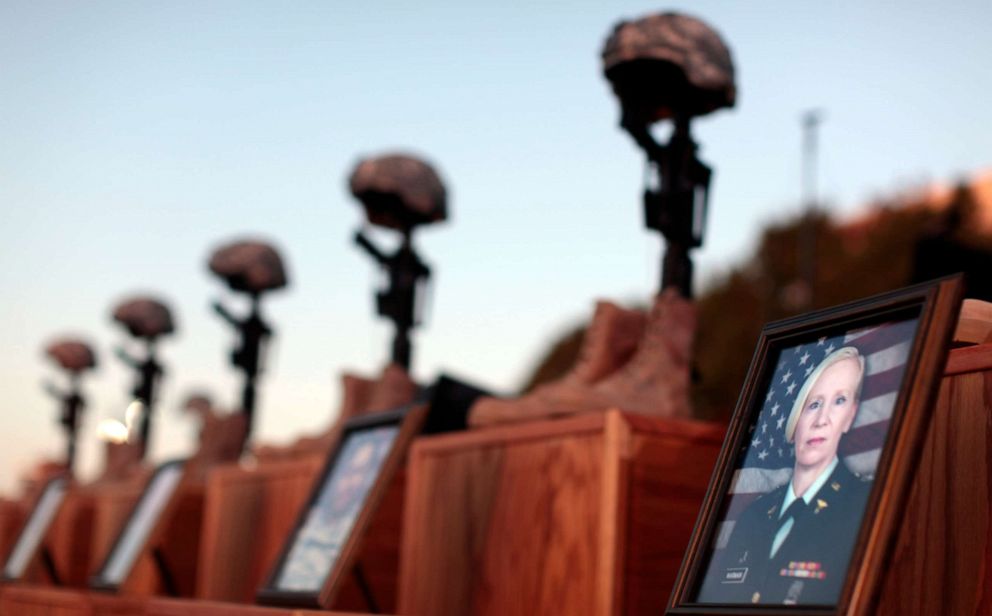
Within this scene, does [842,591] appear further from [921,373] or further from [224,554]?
[224,554]

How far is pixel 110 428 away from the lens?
320 inches

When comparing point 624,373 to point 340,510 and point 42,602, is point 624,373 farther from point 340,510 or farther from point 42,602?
point 42,602

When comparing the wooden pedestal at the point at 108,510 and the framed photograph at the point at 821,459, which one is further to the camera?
the wooden pedestal at the point at 108,510

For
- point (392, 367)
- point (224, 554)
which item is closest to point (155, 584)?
point (224, 554)

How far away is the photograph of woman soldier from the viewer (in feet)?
4.70

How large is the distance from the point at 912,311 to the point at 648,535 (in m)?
1.40

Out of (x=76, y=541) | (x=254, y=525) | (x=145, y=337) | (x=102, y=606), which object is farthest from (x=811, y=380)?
(x=145, y=337)

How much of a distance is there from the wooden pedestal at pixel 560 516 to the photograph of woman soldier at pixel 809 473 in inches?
45.4

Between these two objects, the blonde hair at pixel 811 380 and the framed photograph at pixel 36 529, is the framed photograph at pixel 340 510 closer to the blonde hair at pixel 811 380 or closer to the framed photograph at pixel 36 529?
the blonde hair at pixel 811 380

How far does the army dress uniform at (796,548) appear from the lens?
1.40 m

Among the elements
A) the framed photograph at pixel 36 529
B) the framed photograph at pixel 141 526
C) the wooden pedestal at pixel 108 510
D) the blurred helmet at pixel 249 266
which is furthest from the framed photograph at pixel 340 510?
the wooden pedestal at pixel 108 510

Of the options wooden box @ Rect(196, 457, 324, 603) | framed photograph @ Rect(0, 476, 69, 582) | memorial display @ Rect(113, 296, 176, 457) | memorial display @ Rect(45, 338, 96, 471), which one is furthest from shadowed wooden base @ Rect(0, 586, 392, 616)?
memorial display @ Rect(45, 338, 96, 471)

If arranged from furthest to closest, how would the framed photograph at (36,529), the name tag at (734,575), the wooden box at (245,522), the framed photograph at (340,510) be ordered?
the framed photograph at (36,529), the wooden box at (245,522), the framed photograph at (340,510), the name tag at (734,575)

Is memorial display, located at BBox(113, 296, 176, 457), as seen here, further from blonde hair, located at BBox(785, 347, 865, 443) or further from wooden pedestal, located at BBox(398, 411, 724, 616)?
blonde hair, located at BBox(785, 347, 865, 443)
